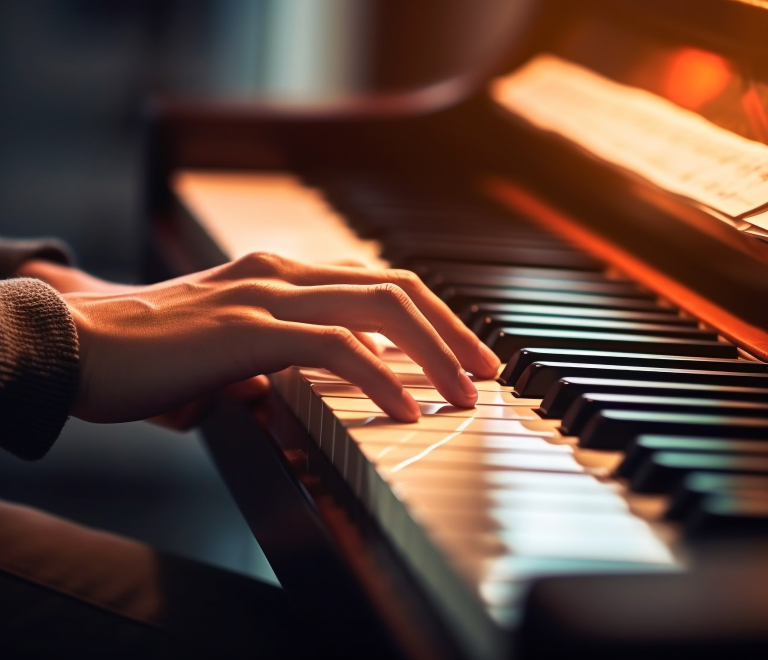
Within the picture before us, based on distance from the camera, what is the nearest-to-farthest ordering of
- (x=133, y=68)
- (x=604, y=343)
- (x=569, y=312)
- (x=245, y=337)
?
(x=245, y=337)
(x=604, y=343)
(x=569, y=312)
(x=133, y=68)

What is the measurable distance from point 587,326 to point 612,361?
11 cm

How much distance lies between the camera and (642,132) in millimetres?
1322

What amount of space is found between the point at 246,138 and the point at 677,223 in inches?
35.6

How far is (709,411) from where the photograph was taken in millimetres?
793

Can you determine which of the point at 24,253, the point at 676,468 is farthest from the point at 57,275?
the point at 676,468

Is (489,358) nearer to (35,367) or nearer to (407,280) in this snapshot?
(407,280)

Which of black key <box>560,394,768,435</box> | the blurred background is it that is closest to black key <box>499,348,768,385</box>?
black key <box>560,394,768,435</box>

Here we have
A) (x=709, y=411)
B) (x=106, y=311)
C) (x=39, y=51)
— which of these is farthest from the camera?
(x=39, y=51)

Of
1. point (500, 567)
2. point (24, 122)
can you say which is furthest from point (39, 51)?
point (500, 567)

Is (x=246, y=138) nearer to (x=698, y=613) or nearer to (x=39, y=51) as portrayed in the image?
(x=698, y=613)

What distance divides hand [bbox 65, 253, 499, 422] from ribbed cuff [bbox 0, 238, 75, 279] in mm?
509

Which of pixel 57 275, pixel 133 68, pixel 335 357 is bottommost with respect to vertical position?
pixel 57 275

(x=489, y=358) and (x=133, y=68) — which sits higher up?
(x=133, y=68)

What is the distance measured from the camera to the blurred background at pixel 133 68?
3682 mm
